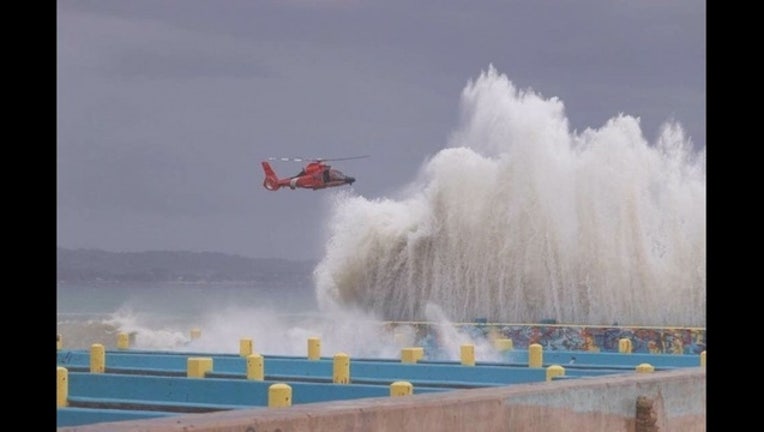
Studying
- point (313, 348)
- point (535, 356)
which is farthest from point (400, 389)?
point (313, 348)

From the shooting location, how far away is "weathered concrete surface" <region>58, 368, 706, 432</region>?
495 centimetres

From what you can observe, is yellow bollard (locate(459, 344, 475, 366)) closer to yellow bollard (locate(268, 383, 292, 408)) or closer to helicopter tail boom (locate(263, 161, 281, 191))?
yellow bollard (locate(268, 383, 292, 408))

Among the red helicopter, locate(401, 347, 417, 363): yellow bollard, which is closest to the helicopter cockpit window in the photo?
the red helicopter

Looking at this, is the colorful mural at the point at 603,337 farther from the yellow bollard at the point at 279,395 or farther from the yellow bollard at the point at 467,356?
the yellow bollard at the point at 279,395

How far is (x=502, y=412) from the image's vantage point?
6.43m

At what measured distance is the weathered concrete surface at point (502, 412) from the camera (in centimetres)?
495

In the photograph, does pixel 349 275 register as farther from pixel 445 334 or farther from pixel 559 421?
pixel 559 421
